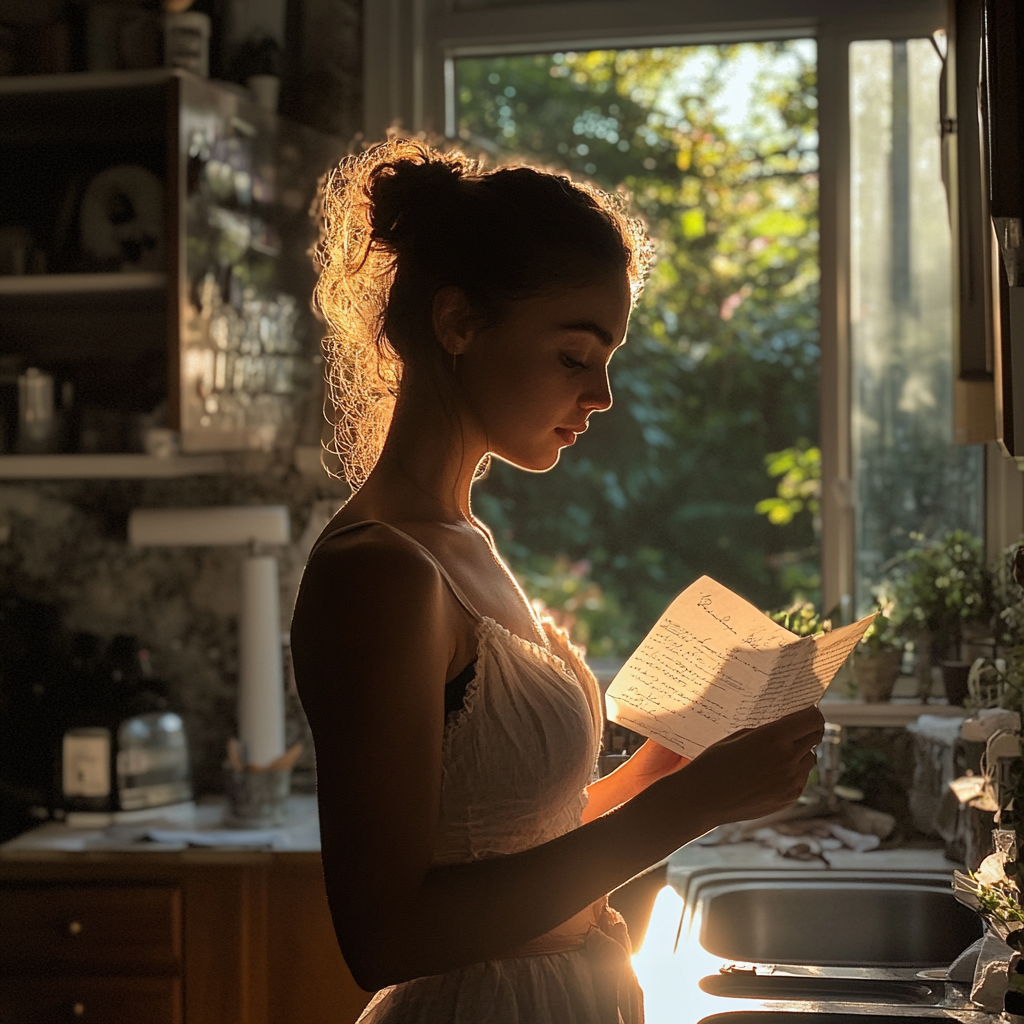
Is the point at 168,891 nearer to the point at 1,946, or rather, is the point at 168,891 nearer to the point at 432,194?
the point at 1,946

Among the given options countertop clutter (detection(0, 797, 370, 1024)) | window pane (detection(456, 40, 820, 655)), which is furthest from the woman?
window pane (detection(456, 40, 820, 655))

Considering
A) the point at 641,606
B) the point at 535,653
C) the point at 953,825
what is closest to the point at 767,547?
the point at 641,606

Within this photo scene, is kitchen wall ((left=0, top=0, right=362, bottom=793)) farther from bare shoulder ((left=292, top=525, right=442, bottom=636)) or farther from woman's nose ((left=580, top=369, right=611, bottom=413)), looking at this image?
bare shoulder ((left=292, top=525, right=442, bottom=636))

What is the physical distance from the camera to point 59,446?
2350 millimetres

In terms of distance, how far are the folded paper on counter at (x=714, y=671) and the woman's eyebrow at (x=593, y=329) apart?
28 centimetres

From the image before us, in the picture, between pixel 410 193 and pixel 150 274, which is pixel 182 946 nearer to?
pixel 150 274

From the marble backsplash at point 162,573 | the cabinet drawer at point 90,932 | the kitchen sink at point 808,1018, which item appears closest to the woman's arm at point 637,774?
the kitchen sink at point 808,1018

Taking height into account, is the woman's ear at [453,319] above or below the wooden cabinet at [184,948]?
above

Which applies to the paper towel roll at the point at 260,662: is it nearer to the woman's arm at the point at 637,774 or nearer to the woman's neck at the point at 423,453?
the woman's arm at the point at 637,774

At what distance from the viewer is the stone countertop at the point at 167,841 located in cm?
204

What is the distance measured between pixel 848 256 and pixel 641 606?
8.36 ft

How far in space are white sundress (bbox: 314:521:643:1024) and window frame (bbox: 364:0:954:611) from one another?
1.50 meters

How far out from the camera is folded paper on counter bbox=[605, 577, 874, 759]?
1034mm

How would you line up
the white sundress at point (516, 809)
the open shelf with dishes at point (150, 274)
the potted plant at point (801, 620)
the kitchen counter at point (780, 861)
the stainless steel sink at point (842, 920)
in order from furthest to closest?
the open shelf with dishes at point (150, 274), the potted plant at point (801, 620), the kitchen counter at point (780, 861), the stainless steel sink at point (842, 920), the white sundress at point (516, 809)
